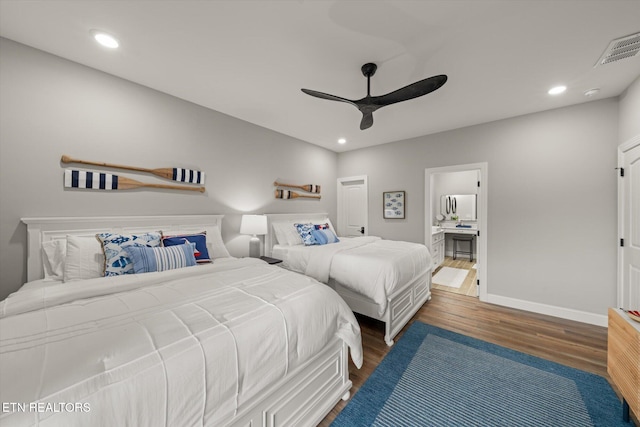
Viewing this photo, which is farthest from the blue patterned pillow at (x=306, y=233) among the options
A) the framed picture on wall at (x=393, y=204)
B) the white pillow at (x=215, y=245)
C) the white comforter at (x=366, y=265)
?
the framed picture on wall at (x=393, y=204)

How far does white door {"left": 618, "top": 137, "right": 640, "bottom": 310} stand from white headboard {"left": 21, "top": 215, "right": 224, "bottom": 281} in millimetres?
4741

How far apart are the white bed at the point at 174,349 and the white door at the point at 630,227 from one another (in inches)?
122

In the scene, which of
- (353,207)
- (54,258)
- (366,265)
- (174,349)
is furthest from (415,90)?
(353,207)

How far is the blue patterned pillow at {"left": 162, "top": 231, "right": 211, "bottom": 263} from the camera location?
91.9 inches

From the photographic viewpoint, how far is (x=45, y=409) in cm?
69

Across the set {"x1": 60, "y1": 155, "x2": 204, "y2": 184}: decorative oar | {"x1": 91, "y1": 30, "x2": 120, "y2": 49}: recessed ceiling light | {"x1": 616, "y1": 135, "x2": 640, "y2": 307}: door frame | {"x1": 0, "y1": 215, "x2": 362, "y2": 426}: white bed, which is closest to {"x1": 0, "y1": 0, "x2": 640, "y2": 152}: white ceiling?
{"x1": 91, "y1": 30, "x2": 120, "y2": 49}: recessed ceiling light

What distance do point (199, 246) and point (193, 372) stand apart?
176cm

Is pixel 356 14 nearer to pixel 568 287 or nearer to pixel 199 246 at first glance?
Result: pixel 199 246

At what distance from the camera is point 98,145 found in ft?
7.66

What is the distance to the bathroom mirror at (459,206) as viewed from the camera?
245 inches

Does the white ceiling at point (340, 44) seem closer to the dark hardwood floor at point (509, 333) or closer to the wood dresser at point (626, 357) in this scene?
the wood dresser at point (626, 357)

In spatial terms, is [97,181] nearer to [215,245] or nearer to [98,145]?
[98,145]

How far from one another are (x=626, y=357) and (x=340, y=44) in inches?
119

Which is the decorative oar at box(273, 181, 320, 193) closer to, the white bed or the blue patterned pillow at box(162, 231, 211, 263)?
the blue patterned pillow at box(162, 231, 211, 263)
